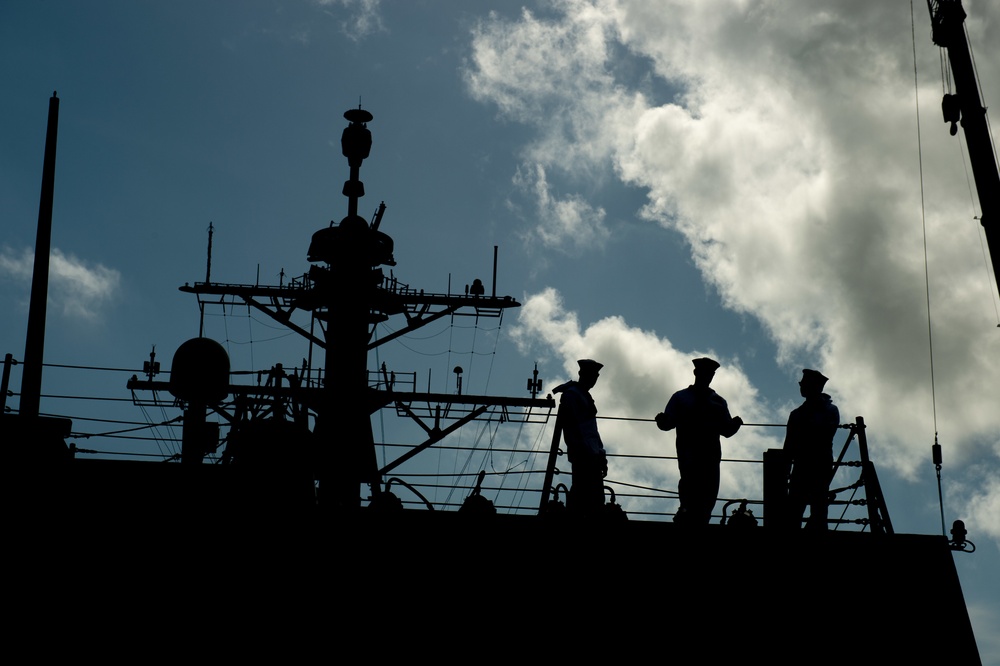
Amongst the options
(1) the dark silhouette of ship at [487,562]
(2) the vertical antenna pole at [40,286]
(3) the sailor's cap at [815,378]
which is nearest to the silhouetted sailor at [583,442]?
(1) the dark silhouette of ship at [487,562]

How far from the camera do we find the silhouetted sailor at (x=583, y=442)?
34.7ft

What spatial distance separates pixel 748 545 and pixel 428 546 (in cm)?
296

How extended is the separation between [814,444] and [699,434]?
1261mm

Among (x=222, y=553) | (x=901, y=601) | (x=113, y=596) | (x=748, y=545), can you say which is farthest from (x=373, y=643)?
(x=901, y=601)

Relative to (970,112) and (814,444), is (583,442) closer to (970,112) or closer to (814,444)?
(814,444)

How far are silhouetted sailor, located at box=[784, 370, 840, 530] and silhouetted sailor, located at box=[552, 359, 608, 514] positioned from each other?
1977 millimetres

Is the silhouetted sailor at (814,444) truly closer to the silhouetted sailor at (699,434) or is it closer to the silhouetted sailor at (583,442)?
the silhouetted sailor at (699,434)

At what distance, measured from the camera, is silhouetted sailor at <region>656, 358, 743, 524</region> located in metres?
10.5

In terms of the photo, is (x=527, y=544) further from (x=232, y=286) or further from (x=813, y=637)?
(x=232, y=286)

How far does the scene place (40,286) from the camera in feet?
39.5

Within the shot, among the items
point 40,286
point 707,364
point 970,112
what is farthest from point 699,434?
point 970,112

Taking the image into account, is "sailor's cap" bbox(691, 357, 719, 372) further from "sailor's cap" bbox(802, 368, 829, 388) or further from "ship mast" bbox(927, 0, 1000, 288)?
"ship mast" bbox(927, 0, 1000, 288)

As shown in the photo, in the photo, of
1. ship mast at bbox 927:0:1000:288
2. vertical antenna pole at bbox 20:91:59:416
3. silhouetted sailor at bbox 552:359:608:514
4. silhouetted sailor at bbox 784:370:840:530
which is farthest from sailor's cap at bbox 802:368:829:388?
ship mast at bbox 927:0:1000:288

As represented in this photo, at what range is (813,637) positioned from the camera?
31.8ft
